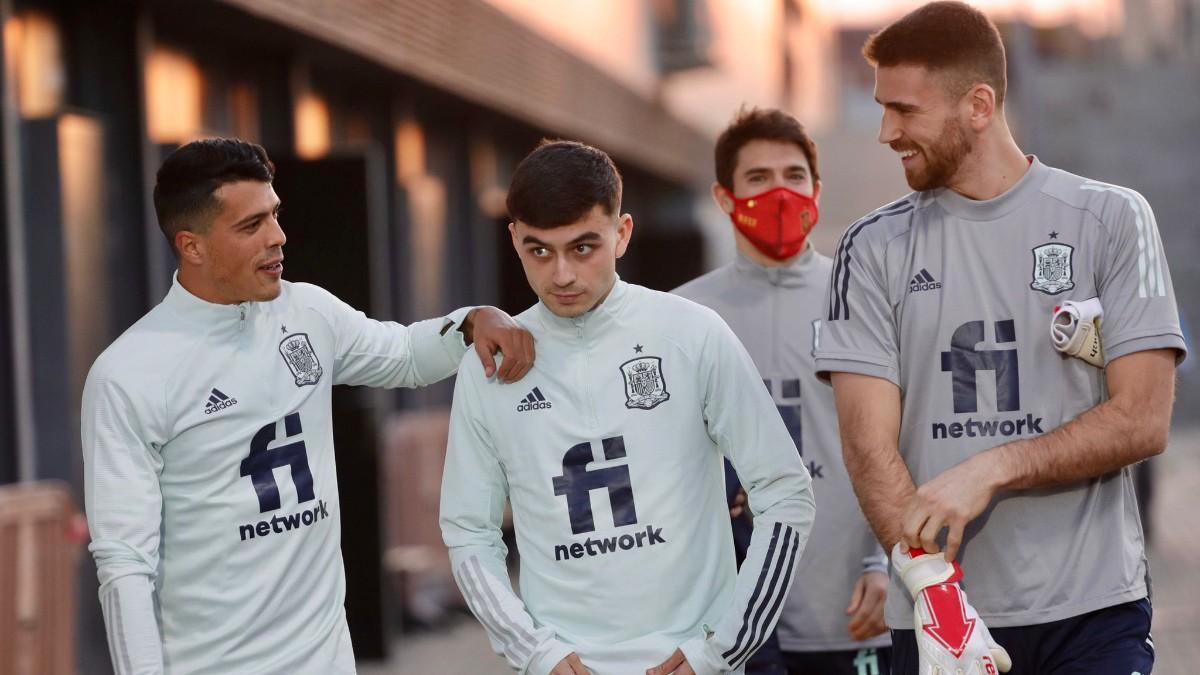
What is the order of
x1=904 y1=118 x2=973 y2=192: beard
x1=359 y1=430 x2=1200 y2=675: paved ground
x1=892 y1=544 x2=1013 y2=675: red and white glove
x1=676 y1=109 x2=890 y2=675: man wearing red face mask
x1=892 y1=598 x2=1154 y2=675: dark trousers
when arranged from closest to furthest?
x1=892 y1=544 x2=1013 y2=675: red and white glove < x1=892 y1=598 x2=1154 y2=675: dark trousers < x1=904 y1=118 x2=973 y2=192: beard < x1=676 y1=109 x2=890 y2=675: man wearing red face mask < x1=359 y1=430 x2=1200 y2=675: paved ground

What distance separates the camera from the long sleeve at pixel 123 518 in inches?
135

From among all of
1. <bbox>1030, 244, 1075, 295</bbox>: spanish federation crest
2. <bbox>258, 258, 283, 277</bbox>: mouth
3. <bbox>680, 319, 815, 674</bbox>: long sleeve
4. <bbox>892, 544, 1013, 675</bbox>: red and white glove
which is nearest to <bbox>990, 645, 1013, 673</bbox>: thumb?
<bbox>892, 544, 1013, 675</bbox>: red and white glove

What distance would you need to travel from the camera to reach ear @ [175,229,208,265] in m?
3.76

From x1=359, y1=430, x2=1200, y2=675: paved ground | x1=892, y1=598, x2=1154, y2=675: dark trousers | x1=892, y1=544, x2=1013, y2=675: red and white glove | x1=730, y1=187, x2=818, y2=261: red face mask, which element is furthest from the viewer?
x1=359, y1=430, x2=1200, y2=675: paved ground

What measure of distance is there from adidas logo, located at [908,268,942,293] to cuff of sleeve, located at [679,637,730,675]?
0.88m

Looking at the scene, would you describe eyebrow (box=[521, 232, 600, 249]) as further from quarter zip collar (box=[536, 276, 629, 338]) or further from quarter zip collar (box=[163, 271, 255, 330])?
quarter zip collar (box=[163, 271, 255, 330])

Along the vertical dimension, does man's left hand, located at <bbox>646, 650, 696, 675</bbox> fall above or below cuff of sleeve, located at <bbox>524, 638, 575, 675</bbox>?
below

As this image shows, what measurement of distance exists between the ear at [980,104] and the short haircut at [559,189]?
0.77 metres

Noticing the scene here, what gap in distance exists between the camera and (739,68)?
96.4ft

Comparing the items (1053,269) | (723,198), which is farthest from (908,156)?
(723,198)

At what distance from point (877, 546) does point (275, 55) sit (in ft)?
21.2

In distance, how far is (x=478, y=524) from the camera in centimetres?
359

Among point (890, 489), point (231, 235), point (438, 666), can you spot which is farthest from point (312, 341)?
point (438, 666)

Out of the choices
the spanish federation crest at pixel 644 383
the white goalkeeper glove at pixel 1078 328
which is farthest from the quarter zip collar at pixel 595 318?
the white goalkeeper glove at pixel 1078 328
